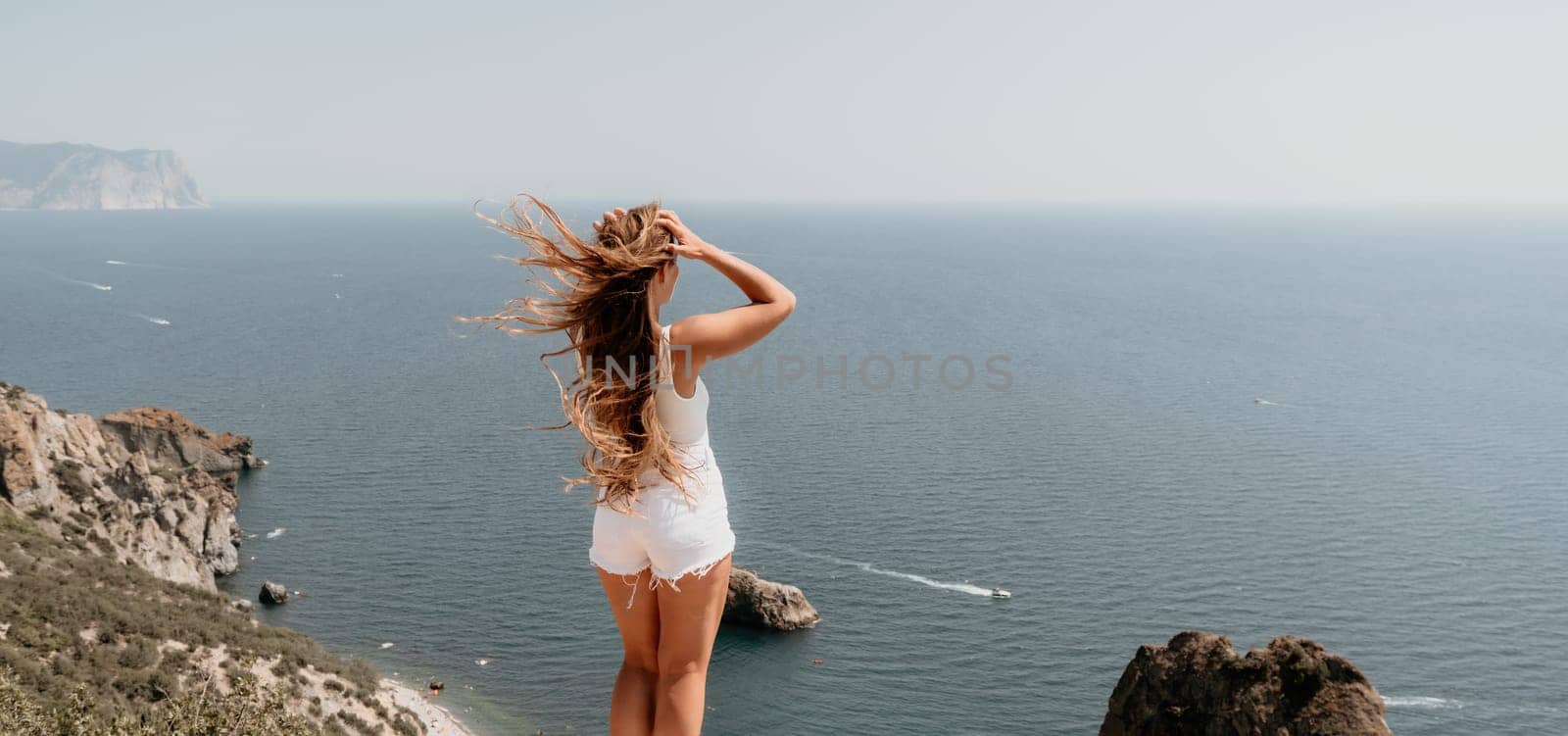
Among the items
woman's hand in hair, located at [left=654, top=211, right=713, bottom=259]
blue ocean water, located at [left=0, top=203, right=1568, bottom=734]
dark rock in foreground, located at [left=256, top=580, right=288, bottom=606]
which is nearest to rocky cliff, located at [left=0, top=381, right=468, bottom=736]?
dark rock in foreground, located at [left=256, top=580, right=288, bottom=606]

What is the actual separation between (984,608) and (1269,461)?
30.8 m

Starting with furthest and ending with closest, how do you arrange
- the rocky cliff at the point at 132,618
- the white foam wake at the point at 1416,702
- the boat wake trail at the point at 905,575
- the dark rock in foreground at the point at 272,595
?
the boat wake trail at the point at 905,575
the dark rock in foreground at the point at 272,595
the white foam wake at the point at 1416,702
the rocky cliff at the point at 132,618

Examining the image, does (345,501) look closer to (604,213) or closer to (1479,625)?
(1479,625)

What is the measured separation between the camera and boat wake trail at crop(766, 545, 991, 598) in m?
47.5

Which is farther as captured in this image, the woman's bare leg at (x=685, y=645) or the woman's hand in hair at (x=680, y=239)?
the woman's bare leg at (x=685, y=645)

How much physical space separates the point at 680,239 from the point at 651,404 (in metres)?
0.54

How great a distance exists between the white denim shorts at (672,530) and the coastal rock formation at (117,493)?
132 feet

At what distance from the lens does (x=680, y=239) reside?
3645 mm

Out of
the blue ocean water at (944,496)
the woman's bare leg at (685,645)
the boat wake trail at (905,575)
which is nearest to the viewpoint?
the woman's bare leg at (685,645)

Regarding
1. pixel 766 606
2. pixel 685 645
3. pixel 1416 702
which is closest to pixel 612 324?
pixel 685 645

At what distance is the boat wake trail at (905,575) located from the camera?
156 ft

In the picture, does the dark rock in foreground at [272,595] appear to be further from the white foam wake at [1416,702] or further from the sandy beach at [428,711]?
the white foam wake at [1416,702]

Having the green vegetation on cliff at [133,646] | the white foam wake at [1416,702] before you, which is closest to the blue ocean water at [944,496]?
the white foam wake at [1416,702]

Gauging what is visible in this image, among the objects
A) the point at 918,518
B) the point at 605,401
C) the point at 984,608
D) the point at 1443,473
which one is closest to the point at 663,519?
the point at 605,401
